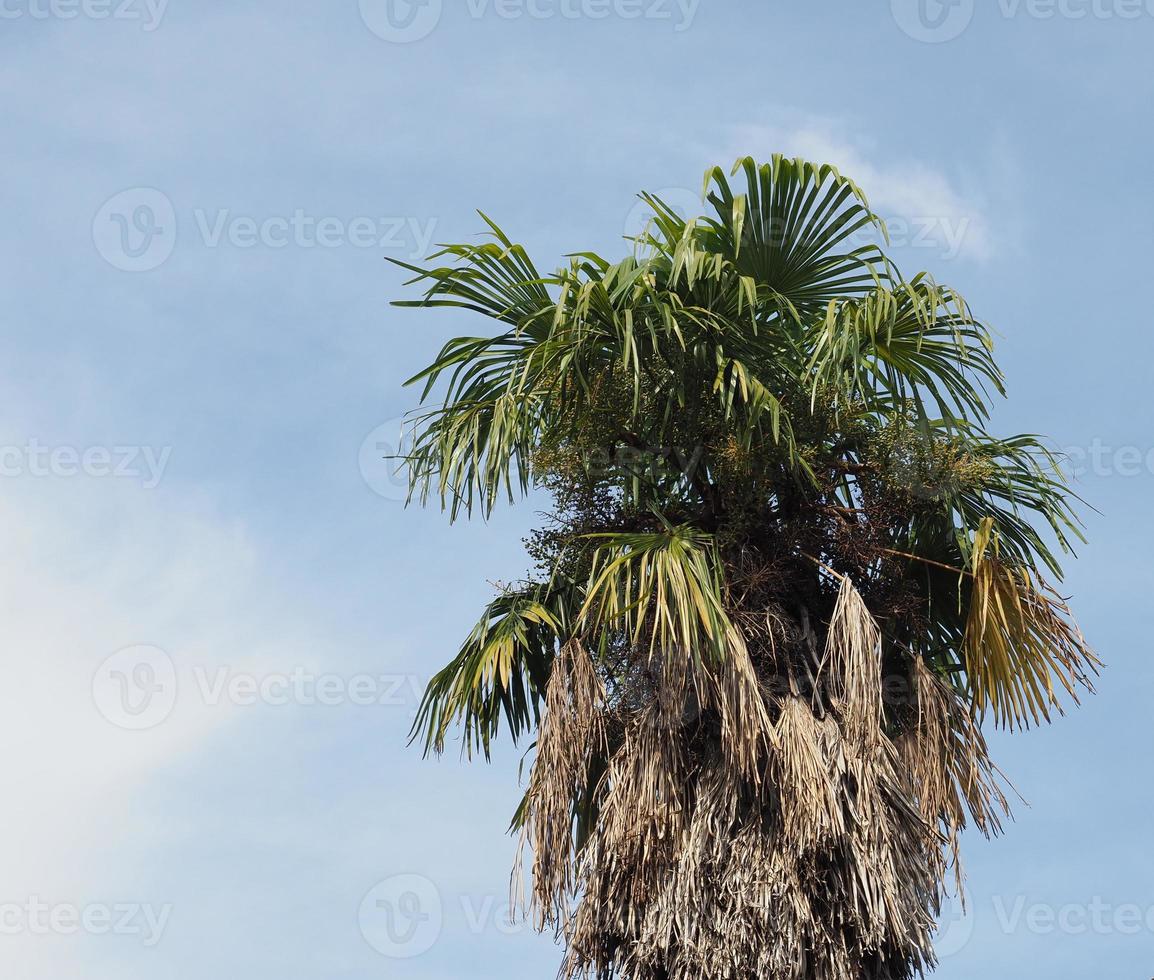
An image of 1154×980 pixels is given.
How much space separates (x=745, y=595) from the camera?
30.1 ft

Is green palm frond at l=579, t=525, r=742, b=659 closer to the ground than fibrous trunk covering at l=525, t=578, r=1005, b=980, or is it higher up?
higher up

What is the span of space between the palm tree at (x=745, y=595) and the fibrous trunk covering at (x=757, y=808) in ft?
0.05

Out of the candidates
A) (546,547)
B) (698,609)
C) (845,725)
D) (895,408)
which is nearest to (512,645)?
(546,547)

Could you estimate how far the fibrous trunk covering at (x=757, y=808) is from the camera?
8.35m

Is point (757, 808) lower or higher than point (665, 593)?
lower

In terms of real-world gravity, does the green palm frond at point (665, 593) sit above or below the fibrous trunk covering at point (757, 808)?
above

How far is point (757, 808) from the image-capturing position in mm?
8609

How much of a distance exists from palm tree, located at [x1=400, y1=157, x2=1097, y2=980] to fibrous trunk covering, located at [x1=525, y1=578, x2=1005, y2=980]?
0.02m

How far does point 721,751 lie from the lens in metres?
8.80

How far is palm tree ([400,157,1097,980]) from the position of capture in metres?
8.49

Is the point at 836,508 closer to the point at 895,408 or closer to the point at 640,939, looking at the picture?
the point at 895,408

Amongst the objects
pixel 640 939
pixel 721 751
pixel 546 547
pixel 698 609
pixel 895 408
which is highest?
pixel 895 408

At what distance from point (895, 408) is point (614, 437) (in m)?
1.78

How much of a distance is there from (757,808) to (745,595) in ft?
4.23
